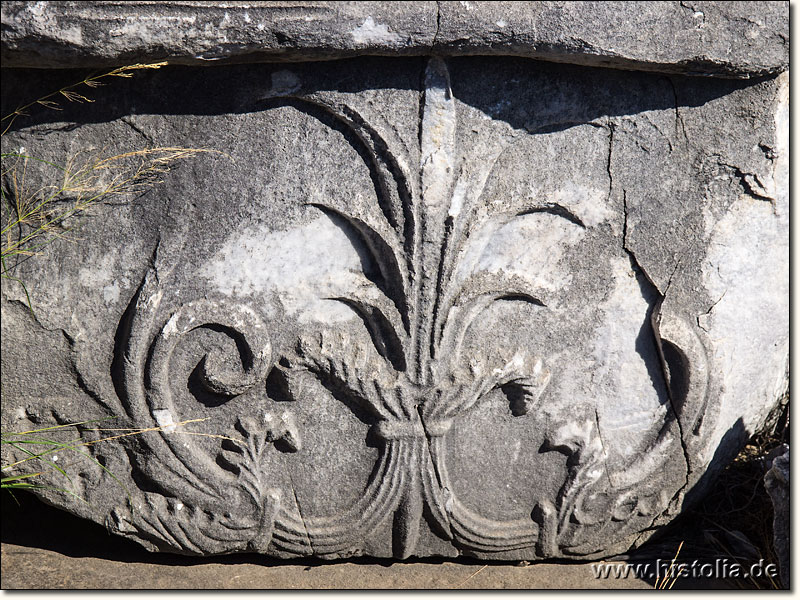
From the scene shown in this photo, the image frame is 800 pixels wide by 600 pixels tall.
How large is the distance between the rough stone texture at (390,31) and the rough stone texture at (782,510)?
96cm

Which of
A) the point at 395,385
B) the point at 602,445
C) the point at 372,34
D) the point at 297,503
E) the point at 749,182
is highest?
the point at 372,34

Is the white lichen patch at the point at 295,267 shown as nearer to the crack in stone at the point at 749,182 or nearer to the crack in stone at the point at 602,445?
the crack in stone at the point at 602,445

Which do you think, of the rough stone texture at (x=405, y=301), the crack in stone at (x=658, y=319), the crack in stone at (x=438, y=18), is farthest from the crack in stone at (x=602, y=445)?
the crack in stone at (x=438, y=18)

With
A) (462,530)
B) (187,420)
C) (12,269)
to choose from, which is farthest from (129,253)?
(462,530)

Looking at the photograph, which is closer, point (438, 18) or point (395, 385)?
point (438, 18)

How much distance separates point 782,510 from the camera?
1.87 metres

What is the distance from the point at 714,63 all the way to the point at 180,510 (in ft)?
5.10

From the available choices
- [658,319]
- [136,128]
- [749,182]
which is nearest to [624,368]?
[658,319]

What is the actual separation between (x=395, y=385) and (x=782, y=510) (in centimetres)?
97

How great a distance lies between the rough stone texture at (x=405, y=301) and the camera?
5.50 ft

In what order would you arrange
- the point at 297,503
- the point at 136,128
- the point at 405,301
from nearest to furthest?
the point at 136,128, the point at 405,301, the point at 297,503

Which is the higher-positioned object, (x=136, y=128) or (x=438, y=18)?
(x=438, y=18)

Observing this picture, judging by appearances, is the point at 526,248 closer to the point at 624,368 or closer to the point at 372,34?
the point at 624,368

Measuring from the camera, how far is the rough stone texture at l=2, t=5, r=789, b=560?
5.50 feet
